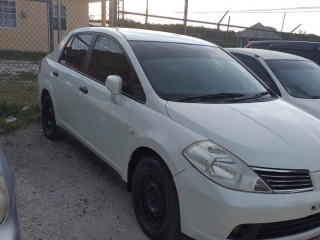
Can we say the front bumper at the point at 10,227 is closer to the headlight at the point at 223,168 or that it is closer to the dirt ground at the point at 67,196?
the dirt ground at the point at 67,196

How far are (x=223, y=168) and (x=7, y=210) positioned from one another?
1.38 meters

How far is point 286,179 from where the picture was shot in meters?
2.58

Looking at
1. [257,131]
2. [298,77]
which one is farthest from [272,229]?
[298,77]

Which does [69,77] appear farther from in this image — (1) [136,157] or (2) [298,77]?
(2) [298,77]

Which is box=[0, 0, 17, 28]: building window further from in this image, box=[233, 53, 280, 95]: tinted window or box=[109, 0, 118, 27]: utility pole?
box=[233, 53, 280, 95]: tinted window

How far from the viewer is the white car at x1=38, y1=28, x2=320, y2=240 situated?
2.53 meters

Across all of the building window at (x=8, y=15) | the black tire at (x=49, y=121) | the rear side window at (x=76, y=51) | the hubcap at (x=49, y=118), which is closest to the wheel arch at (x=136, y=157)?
the rear side window at (x=76, y=51)

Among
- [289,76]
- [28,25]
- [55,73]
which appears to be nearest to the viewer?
[55,73]

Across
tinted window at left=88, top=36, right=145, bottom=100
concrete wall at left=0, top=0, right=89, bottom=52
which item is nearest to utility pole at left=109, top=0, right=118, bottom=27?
tinted window at left=88, top=36, right=145, bottom=100

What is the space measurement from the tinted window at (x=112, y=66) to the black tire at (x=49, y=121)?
133 centimetres

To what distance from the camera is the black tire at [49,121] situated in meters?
5.26

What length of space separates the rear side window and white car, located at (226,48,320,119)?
2.76 meters

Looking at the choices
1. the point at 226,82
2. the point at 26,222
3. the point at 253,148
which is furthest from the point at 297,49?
the point at 26,222

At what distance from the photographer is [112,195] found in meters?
3.94
